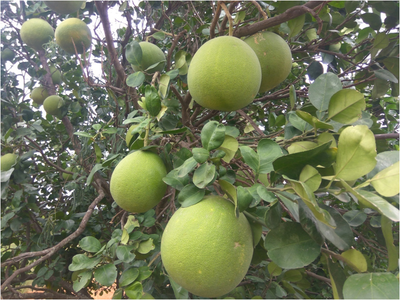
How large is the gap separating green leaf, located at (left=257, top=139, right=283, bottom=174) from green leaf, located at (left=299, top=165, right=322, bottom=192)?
12 cm

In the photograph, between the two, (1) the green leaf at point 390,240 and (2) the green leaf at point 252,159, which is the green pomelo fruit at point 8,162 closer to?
(2) the green leaf at point 252,159

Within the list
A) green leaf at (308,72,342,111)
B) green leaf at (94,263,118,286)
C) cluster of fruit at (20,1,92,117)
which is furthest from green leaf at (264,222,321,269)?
cluster of fruit at (20,1,92,117)

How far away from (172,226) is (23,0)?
124 inches

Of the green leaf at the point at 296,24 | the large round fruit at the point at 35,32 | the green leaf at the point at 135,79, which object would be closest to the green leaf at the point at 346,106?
the green leaf at the point at 296,24

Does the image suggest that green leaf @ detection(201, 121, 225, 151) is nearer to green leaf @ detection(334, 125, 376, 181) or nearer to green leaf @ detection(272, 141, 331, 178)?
green leaf @ detection(272, 141, 331, 178)

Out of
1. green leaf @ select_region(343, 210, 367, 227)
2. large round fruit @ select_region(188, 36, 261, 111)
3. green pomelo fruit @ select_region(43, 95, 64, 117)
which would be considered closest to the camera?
large round fruit @ select_region(188, 36, 261, 111)

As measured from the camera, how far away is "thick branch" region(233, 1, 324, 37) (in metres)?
1.01

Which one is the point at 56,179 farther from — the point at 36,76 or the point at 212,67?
the point at 212,67

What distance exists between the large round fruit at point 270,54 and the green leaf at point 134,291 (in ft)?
3.72

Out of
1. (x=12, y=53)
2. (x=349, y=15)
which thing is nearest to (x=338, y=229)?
(x=349, y=15)

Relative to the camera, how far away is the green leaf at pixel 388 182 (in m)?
0.61

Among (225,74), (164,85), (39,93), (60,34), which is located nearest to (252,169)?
(225,74)

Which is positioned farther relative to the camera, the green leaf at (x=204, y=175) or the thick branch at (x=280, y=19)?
the thick branch at (x=280, y=19)

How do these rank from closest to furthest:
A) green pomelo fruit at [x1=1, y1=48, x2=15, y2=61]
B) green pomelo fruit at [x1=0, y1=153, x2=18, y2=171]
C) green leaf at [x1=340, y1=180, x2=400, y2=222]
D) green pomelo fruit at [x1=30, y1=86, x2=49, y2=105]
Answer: green leaf at [x1=340, y1=180, x2=400, y2=222] < green pomelo fruit at [x1=0, y1=153, x2=18, y2=171] < green pomelo fruit at [x1=1, y1=48, x2=15, y2=61] < green pomelo fruit at [x1=30, y1=86, x2=49, y2=105]
